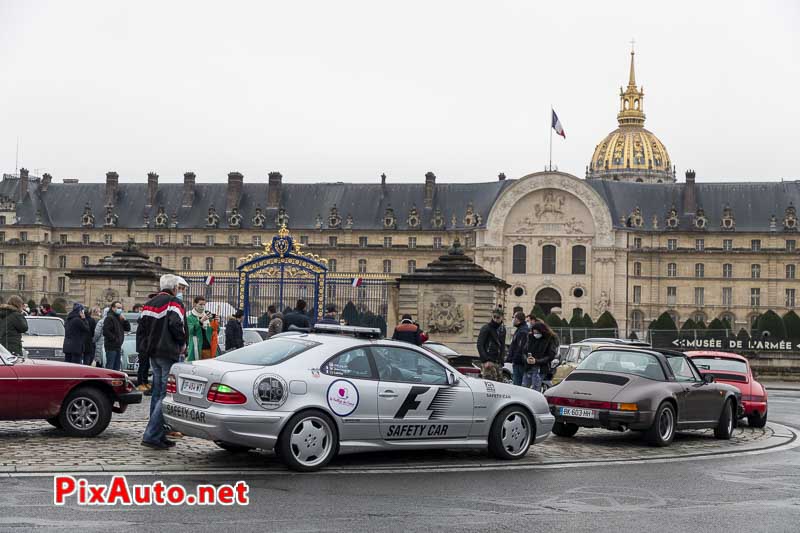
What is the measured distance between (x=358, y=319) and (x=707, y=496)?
907 inches

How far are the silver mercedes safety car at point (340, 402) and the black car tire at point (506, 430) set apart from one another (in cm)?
1

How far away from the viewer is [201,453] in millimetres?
12930

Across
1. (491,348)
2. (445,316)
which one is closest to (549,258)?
(445,316)

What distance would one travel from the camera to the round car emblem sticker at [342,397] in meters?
11.9

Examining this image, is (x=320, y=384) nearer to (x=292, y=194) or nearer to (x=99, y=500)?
(x=99, y=500)

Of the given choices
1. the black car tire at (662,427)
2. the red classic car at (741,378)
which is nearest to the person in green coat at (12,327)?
the black car tire at (662,427)

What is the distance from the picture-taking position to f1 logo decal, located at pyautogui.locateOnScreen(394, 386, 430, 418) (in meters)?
12.5

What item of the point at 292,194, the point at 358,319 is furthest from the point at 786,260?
the point at 358,319

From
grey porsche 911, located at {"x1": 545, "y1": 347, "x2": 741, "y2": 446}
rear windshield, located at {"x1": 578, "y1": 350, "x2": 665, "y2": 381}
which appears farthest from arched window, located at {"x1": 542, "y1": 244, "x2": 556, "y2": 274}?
rear windshield, located at {"x1": 578, "y1": 350, "x2": 665, "y2": 381}

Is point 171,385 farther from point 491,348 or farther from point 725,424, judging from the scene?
point 725,424

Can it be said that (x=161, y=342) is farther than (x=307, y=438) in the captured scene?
Yes

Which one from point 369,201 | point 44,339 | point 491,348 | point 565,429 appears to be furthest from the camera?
point 369,201

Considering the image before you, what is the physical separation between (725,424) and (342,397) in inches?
305
